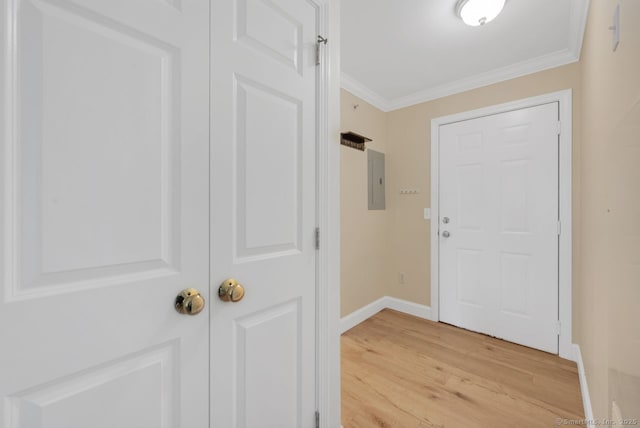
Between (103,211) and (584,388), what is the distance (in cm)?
258

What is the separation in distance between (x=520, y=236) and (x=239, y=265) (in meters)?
2.45

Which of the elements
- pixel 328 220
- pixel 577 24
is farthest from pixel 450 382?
pixel 577 24

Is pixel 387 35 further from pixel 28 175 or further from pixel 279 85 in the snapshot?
pixel 28 175

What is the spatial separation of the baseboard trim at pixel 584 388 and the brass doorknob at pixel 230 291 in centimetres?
183

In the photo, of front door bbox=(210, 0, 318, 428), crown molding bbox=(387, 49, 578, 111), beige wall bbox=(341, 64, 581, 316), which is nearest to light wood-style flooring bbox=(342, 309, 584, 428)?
beige wall bbox=(341, 64, 581, 316)

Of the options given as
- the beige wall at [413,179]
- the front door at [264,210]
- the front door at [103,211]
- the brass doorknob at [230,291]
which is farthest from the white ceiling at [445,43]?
the brass doorknob at [230,291]

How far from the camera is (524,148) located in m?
2.33

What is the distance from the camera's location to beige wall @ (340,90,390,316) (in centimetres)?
262

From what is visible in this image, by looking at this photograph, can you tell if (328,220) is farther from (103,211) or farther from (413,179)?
(413,179)

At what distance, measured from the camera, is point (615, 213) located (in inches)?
37.6

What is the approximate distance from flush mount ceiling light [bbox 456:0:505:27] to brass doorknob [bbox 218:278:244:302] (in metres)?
1.97

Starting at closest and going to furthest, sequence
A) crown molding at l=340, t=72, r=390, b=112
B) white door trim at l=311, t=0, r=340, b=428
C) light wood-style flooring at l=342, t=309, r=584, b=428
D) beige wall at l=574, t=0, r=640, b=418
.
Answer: beige wall at l=574, t=0, r=640, b=418
white door trim at l=311, t=0, r=340, b=428
light wood-style flooring at l=342, t=309, r=584, b=428
crown molding at l=340, t=72, r=390, b=112

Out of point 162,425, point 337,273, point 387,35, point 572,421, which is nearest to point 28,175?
point 162,425

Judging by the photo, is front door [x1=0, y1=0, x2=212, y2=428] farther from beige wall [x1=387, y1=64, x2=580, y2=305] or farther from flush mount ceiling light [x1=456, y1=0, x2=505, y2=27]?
beige wall [x1=387, y1=64, x2=580, y2=305]
